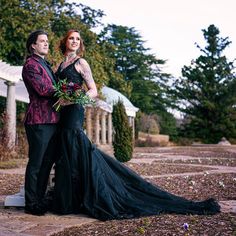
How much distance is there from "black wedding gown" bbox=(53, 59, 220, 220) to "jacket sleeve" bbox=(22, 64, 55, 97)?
0.80ft

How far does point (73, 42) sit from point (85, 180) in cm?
139

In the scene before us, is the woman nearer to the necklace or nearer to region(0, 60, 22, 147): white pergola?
the necklace

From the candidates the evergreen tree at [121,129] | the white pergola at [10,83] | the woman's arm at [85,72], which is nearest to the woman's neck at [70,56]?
the woman's arm at [85,72]

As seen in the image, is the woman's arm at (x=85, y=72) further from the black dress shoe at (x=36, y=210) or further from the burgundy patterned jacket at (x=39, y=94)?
the black dress shoe at (x=36, y=210)

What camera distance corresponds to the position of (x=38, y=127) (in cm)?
416

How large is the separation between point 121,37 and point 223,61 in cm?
1295

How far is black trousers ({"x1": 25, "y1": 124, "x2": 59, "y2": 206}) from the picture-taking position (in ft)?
13.7

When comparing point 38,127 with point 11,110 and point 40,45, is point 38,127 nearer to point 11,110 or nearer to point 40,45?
point 40,45

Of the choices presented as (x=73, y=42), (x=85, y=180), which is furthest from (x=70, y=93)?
(x=85, y=180)

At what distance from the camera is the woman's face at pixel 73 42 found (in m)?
4.34

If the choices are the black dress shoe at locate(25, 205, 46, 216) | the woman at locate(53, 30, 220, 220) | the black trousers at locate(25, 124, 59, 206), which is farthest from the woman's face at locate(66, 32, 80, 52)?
the black dress shoe at locate(25, 205, 46, 216)

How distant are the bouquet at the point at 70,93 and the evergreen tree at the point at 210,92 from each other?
28.4m

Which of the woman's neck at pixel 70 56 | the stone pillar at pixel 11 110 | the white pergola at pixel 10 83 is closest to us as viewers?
the woman's neck at pixel 70 56

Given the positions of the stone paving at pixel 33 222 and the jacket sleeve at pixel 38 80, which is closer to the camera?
the stone paving at pixel 33 222
